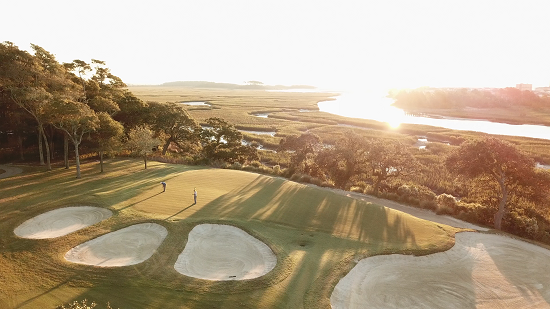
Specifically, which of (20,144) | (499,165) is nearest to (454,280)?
(499,165)

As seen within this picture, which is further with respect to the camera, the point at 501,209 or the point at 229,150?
the point at 229,150

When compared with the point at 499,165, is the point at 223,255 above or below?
below

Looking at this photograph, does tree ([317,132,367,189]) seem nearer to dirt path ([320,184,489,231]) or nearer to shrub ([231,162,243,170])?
dirt path ([320,184,489,231])

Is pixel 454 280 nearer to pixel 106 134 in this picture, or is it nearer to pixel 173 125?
pixel 106 134

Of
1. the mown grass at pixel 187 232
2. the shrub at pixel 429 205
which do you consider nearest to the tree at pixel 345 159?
the mown grass at pixel 187 232

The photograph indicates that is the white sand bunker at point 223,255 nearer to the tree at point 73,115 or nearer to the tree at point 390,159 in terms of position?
the tree at point 73,115

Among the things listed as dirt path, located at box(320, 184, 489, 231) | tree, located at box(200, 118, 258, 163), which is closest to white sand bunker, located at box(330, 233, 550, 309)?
dirt path, located at box(320, 184, 489, 231)

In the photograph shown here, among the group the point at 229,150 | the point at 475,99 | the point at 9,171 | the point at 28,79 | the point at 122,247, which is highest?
the point at 475,99
